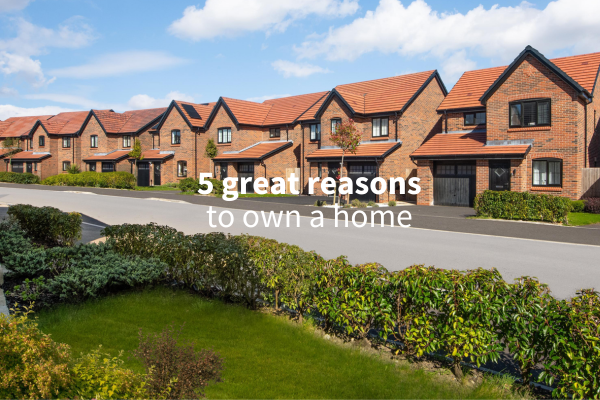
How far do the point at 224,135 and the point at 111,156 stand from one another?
701 inches

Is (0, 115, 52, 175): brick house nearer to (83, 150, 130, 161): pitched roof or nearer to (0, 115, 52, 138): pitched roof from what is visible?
(0, 115, 52, 138): pitched roof

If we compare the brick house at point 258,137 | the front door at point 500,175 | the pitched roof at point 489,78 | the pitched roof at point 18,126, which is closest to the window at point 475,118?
the pitched roof at point 489,78

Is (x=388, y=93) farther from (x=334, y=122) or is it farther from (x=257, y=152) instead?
(x=257, y=152)

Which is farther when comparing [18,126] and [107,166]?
[18,126]

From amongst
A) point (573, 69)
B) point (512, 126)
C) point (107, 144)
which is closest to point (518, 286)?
point (512, 126)

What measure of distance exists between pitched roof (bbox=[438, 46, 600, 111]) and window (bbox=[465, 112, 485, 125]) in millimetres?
758

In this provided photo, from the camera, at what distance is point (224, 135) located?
45.0 meters

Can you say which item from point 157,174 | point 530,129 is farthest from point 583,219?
point 157,174

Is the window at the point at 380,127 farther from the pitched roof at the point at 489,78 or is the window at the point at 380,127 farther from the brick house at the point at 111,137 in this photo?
the brick house at the point at 111,137

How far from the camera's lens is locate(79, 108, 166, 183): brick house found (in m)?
54.8

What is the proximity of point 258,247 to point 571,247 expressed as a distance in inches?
414

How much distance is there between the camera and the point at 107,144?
56.8 meters

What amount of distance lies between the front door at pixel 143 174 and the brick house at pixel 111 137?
2162 mm

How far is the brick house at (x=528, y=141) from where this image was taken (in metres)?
25.1
